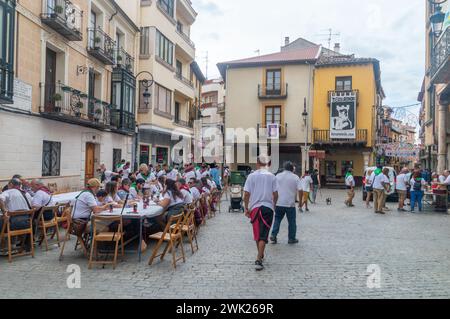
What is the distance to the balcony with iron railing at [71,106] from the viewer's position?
13.0 meters

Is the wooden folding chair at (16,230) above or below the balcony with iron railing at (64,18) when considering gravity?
below

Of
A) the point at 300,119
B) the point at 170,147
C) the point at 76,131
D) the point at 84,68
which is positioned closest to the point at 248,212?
the point at 76,131

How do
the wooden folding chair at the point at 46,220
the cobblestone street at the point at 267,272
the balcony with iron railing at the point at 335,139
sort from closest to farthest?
the cobblestone street at the point at 267,272 → the wooden folding chair at the point at 46,220 → the balcony with iron railing at the point at 335,139

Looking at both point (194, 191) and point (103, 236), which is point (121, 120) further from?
point (103, 236)

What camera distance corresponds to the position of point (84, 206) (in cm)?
662

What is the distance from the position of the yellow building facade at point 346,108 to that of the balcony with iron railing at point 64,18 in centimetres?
2026

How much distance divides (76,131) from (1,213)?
899 centimetres

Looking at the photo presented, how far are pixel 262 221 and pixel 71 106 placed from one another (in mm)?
10841

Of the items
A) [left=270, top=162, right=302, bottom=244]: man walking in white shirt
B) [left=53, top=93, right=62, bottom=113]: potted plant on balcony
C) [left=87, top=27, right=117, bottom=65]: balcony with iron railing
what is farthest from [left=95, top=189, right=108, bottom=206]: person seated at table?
[left=87, top=27, right=117, bottom=65]: balcony with iron railing

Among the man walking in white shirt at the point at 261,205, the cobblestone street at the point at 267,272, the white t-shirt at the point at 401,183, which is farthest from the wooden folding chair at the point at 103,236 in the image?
the white t-shirt at the point at 401,183

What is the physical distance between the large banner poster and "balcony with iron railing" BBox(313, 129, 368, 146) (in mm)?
289

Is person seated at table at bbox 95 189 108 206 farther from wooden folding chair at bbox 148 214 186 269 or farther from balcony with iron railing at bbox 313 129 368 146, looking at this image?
balcony with iron railing at bbox 313 129 368 146

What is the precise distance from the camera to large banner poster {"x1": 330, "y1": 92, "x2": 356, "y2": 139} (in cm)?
2920

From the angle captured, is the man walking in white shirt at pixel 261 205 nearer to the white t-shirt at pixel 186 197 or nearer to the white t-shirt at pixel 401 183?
the white t-shirt at pixel 186 197
